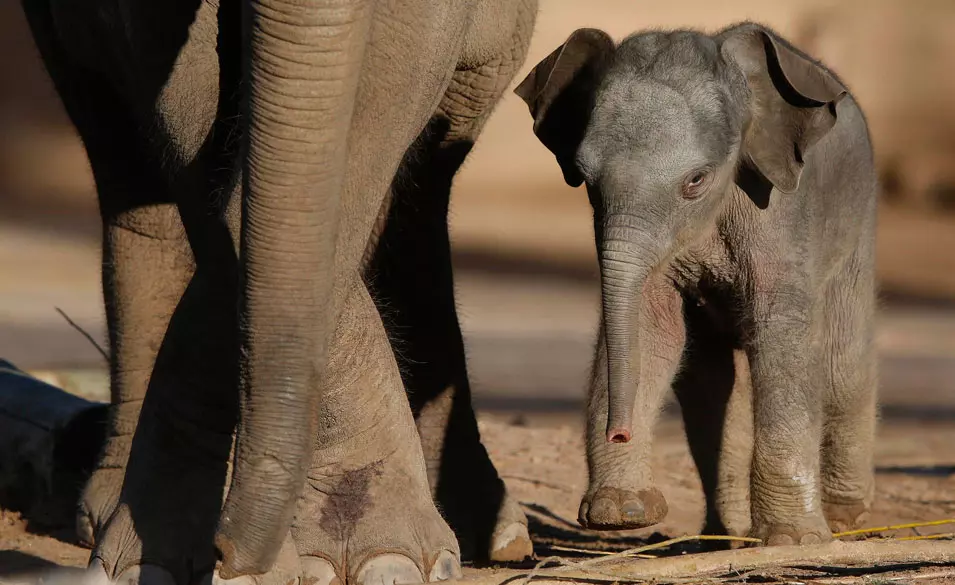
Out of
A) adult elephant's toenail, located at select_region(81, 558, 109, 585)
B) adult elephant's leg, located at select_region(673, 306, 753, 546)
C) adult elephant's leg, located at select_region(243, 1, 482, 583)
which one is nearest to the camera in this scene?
adult elephant's leg, located at select_region(243, 1, 482, 583)

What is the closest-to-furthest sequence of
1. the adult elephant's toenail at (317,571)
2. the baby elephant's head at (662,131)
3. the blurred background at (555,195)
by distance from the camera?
the adult elephant's toenail at (317,571), the baby elephant's head at (662,131), the blurred background at (555,195)

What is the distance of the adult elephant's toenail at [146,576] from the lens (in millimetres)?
4004

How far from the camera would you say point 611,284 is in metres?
4.14

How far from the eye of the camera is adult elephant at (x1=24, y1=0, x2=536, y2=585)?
3275 mm

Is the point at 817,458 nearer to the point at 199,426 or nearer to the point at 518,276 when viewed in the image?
the point at 199,426

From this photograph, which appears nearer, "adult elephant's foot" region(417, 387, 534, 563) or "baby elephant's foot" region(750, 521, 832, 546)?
"baby elephant's foot" region(750, 521, 832, 546)

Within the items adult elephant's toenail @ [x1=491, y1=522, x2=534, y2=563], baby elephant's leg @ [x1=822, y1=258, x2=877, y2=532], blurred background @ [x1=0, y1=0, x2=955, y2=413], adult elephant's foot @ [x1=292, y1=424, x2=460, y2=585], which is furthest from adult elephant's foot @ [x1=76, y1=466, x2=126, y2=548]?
blurred background @ [x1=0, y1=0, x2=955, y2=413]

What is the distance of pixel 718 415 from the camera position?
5.11 metres

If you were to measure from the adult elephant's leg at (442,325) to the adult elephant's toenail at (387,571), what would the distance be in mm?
1149

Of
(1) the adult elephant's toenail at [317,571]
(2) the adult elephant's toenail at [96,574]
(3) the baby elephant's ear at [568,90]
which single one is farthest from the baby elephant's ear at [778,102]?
(2) the adult elephant's toenail at [96,574]

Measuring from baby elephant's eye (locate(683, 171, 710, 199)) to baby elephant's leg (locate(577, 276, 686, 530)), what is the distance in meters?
0.36

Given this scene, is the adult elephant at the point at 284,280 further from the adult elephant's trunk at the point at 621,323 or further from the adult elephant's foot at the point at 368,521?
the adult elephant's trunk at the point at 621,323

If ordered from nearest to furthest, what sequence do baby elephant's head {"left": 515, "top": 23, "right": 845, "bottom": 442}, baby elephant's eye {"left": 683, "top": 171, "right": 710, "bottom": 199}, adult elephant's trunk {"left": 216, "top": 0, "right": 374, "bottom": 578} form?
adult elephant's trunk {"left": 216, "top": 0, "right": 374, "bottom": 578}
baby elephant's head {"left": 515, "top": 23, "right": 845, "bottom": 442}
baby elephant's eye {"left": 683, "top": 171, "right": 710, "bottom": 199}

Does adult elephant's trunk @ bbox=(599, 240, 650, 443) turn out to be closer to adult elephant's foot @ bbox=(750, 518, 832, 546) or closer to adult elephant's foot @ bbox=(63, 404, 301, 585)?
adult elephant's foot @ bbox=(750, 518, 832, 546)
